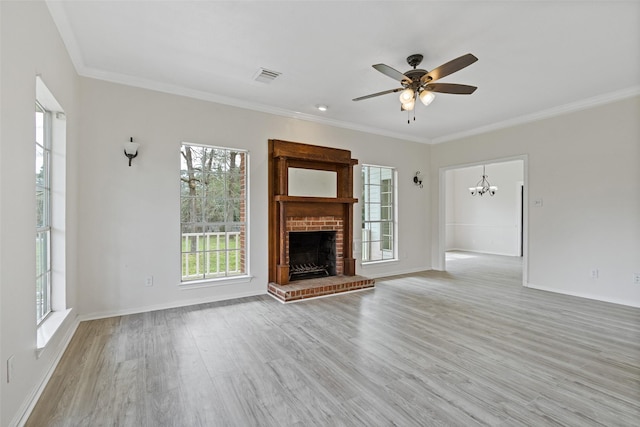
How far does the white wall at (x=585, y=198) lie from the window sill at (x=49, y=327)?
6.20 metres

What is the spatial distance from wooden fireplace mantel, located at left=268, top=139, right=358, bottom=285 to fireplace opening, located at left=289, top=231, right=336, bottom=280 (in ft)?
0.78

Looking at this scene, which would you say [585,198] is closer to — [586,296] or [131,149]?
[586,296]

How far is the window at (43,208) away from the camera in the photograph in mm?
2547

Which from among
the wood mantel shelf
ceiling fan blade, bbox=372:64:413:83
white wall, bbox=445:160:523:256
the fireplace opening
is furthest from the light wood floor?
white wall, bbox=445:160:523:256

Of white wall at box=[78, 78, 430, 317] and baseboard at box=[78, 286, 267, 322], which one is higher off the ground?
white wall at box=[78, 78, 430, 317]

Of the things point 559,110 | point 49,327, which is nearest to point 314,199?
point 49,327

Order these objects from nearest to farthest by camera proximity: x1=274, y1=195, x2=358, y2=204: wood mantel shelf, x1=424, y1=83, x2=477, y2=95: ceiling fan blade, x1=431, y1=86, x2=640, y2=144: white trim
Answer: x1=424, y1=83, x2=477, y2=95: ceiling fan blade < x1=431, y1=86, x2=640, y2=144: white trim < x1=274, y1=195, x2=358, y2=204: wood mantel shelf

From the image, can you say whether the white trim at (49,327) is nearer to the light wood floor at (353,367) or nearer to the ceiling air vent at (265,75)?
the light wood floor at (353,367)

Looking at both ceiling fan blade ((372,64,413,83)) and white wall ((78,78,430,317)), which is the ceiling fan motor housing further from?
white wall ((78,78,430,317))

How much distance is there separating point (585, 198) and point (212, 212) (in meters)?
5.45

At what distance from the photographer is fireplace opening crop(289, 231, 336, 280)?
16.6 ft

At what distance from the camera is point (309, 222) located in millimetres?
4883

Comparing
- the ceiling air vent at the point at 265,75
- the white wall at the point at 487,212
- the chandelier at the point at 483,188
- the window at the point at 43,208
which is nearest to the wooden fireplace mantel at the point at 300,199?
the ceiling air vent at the point at 265,75

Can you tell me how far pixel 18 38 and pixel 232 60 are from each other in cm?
179
